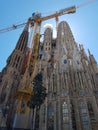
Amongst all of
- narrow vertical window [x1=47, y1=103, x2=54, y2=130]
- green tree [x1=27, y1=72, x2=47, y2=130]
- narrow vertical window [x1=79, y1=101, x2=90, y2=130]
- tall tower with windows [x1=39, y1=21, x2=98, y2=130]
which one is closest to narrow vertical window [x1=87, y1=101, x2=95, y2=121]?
tall tower with windows [x1=39, y1=21, x2=98, y2=130]

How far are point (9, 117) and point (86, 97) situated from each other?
66.6 ft

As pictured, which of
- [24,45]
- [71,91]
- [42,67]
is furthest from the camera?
[24,45]

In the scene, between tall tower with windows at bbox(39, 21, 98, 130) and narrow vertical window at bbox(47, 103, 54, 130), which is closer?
tall tower with windows at bbox(39, 21, 98, 130)

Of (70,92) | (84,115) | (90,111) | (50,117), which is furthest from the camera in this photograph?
(70,92)

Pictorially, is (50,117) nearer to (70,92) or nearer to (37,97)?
(70,92)

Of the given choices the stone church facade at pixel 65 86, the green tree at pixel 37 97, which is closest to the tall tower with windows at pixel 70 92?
the stone church facade at pixel 65 86

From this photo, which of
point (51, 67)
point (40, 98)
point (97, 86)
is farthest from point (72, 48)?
point (40, 98)

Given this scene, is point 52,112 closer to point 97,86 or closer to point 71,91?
point 71,91

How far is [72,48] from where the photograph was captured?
50375 mm

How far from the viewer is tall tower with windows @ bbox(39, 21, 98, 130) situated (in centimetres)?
3209

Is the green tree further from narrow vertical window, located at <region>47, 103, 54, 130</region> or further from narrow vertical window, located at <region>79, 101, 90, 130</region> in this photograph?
narrow vertical window, located at <region>79, 101, 90, 130</region>

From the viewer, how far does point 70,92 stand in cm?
3681

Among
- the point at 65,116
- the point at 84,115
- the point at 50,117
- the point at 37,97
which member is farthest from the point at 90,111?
the point at 37,97

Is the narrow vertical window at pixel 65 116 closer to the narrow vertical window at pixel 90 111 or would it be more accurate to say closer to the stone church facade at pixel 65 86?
the stone church facade at pixel 65 86
